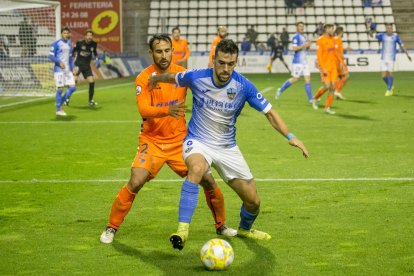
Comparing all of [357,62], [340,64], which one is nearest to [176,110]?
[340,64]

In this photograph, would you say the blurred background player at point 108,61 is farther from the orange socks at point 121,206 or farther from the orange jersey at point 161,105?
the orange socks at point 121,206

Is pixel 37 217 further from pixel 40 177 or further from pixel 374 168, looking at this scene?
pixel 374 168

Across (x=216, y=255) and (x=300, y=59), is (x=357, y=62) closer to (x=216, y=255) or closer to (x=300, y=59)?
(x=300, y=59)

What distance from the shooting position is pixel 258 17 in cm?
4619

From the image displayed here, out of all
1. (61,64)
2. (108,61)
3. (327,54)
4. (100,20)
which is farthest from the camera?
(100,20)

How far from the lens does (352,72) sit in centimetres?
3891

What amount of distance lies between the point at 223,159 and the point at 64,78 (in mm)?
14257

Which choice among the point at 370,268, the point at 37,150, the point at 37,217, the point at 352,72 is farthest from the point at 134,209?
the point at 352,72

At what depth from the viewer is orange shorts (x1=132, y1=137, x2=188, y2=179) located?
763 cm

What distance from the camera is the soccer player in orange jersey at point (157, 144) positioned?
297 inches

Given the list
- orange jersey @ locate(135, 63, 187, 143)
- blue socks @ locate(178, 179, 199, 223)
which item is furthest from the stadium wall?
blue socks @ locate(178, 179, 199, 223)

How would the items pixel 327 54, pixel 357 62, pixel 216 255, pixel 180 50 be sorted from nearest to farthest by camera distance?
pixel 216 255 < pixel 327 54 < pixel 180 50 < pixel 357 62

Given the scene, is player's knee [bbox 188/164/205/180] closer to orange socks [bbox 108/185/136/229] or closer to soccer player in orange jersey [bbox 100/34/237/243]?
soccer player in orange jersey [bbox 100/34/237/243]

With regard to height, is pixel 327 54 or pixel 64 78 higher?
pixel 327 54
